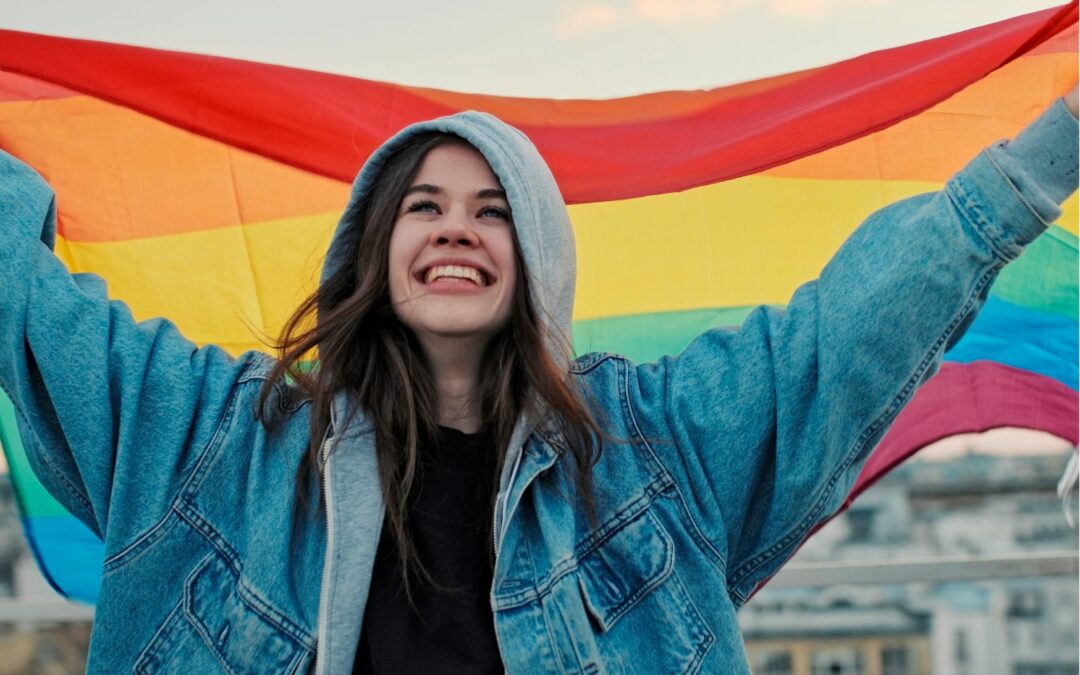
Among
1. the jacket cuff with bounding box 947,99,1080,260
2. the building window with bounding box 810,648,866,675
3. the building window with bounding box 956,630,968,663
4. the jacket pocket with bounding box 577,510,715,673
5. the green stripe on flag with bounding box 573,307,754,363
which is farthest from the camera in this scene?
the building window with bounding box 810,648,866,675

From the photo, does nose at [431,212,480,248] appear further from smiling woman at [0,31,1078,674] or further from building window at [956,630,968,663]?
building window at [956,630,968,663]

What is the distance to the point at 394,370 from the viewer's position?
1.83m

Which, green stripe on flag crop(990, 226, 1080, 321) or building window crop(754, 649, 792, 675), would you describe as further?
building window crop(754, 649, 792, 675)

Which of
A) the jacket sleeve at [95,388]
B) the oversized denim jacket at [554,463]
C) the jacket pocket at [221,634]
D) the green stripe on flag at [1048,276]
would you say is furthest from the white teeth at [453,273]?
the green stripe on flag at [1048,276]

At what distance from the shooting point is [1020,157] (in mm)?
1547

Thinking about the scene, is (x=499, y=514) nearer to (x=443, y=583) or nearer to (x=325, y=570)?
(x=443, y=583)

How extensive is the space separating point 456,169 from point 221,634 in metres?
0.74

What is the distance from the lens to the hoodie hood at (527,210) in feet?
5.96

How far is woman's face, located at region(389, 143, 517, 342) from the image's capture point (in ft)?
5.83

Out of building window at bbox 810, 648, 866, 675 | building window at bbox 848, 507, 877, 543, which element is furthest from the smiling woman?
building window at bbox 810, 648, 866, 675

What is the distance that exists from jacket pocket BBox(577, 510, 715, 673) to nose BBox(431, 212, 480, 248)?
464 millimetres

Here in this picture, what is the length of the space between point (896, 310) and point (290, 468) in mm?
829

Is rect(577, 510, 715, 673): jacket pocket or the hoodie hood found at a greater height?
the hoodie hood

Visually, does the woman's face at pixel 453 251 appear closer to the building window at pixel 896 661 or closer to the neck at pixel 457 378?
the neck at pixel 457 378
